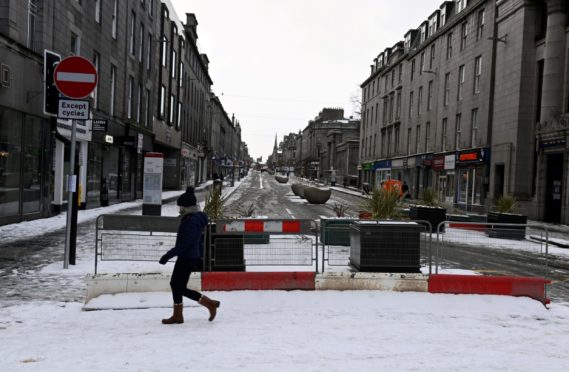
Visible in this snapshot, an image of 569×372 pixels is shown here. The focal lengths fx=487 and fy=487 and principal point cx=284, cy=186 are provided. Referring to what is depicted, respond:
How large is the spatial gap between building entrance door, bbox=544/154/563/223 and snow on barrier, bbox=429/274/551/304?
2005cm

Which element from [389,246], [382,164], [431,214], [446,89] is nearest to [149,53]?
[431,214]

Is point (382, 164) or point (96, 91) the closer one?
point (96, 91)

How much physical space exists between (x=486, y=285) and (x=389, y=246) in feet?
5.43

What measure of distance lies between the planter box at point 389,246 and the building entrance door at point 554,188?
20261mm

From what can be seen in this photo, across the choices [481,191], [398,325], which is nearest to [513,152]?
[481,191]

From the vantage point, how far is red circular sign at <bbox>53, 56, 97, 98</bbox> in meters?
8.59

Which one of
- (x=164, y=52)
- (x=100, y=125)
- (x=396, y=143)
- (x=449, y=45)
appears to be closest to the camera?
(x=100, y=125)

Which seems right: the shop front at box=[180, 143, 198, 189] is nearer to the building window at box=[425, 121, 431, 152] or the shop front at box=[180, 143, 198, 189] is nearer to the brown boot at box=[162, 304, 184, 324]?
the building window at box=[425, 121, 431, 152]

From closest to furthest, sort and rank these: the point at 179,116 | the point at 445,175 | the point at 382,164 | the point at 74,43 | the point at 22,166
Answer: the point at 22,166, the point at 74,43, the point at 445,175, the point at 179,116, the point at 382,164

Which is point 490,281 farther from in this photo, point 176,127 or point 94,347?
point 176,127

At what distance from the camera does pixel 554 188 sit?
2553 cm

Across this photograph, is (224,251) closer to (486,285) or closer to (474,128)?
(486,285)

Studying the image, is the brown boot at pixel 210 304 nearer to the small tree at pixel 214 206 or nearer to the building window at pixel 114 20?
the small tree at pixel 214 206

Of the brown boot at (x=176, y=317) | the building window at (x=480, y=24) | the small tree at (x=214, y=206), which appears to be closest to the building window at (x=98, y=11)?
the small tree at (x=214, y=206)
